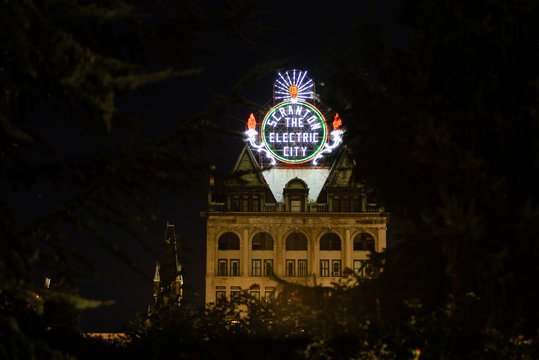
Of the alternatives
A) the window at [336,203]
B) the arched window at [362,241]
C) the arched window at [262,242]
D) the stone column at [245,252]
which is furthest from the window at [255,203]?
the arched window at [362,241]

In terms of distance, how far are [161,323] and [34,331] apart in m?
3.70

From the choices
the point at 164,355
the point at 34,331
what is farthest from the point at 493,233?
the point at 34,331

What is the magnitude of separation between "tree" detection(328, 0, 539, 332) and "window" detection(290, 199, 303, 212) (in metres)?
58.7

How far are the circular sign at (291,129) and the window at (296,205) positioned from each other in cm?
416

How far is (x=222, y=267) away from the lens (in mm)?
69875

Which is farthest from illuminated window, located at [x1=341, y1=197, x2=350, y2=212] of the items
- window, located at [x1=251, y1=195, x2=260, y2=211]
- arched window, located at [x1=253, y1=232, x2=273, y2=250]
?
window, located at [x1=251, y1=195, x2=260, y2=211]

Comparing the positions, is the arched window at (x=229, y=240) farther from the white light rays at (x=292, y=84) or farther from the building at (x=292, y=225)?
the white light rays at (x=292, y=84)

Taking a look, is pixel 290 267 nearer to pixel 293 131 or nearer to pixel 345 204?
pixel 345 204

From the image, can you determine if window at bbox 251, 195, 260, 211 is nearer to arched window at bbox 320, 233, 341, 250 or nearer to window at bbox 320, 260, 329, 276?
arched window at bbox 320, 233, 341, 250

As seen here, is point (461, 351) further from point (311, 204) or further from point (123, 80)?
point (311, 204)

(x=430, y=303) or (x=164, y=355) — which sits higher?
(x=430, y=303)

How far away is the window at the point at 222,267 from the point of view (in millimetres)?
69625

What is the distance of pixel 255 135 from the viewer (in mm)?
68562

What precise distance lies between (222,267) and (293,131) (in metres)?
14.6
